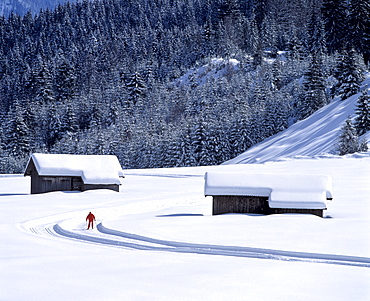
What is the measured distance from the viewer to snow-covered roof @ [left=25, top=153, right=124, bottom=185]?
46.3 m

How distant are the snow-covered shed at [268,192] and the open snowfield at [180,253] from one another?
1.06 meters

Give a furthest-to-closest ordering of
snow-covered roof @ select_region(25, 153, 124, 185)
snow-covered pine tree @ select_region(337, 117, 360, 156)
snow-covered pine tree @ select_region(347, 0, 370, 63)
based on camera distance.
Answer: snow-covered pine tree @ select_region(347, 0, 370, 63)
snow-covered pine tree @ select_region(337, 117, 360, 156)
snow-covered roof @ select_region(25, 153, 124, 185)

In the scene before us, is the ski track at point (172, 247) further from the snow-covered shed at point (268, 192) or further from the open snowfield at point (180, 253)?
the snow-covered shed at point (268, 192)

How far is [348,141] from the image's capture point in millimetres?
61812

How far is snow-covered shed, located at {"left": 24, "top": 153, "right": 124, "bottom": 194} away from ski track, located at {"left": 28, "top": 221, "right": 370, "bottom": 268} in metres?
17.6

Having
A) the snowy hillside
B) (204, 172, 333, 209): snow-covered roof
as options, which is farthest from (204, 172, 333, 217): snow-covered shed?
the snowy hillside

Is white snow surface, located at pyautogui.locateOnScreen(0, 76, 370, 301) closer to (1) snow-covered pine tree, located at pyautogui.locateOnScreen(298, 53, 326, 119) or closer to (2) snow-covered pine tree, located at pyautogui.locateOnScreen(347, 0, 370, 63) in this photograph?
(1) snow-covered pine tree, located at pyautogui.locateOnScreen(298, 53, 326, 119)

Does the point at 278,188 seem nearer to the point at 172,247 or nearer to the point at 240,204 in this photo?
the point at 240,204

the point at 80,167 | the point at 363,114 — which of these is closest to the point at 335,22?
the point at 363,114

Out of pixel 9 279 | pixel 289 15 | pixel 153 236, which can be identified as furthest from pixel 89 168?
pixel 289 15

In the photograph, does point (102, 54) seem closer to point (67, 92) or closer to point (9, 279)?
point (67, 92)

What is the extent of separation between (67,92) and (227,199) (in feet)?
431

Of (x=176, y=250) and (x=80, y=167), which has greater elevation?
(x=80, y=167)

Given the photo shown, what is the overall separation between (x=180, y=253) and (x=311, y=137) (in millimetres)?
51583
